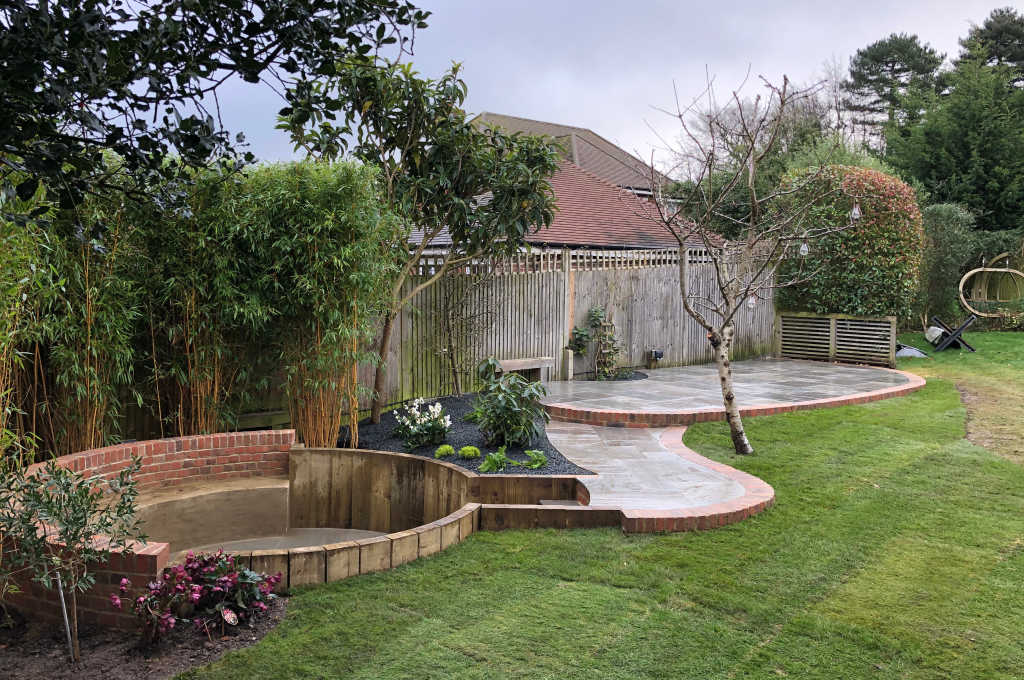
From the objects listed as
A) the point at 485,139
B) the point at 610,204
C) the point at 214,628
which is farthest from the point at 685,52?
the point at 214,628

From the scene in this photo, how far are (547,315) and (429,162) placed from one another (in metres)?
3.31

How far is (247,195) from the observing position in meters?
5.48

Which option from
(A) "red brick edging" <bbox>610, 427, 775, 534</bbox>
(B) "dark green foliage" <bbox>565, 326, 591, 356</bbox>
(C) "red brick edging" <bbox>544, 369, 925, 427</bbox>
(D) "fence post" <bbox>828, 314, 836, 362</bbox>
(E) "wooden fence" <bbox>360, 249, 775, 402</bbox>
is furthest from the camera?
(D) "fence post" <bbox>828, 314, 836, 362</bbox>

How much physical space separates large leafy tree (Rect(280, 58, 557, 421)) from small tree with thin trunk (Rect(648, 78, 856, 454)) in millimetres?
1505

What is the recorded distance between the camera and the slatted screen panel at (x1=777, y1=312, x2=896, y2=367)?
1241 centimetres

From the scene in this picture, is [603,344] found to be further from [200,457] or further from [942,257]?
[942,257]

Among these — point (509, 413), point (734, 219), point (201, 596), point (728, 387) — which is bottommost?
point (201, 596)

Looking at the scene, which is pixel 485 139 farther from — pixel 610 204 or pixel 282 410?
pixel 610 204

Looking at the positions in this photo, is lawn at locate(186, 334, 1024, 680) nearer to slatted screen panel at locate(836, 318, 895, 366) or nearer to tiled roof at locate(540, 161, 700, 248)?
slatted screen panel at locate(836, 318, 895, 366)

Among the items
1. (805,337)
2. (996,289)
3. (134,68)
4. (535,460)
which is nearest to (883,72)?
(996,289)

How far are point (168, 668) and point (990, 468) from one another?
20.3 feet

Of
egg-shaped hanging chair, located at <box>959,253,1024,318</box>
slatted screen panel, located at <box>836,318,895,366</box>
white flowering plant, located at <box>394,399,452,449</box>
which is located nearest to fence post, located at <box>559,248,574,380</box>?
white flowering plant, located at <box>394,399,452,449</box>

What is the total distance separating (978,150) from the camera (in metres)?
17.5

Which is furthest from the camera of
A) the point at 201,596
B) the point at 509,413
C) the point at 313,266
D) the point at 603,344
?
the point at 603,344
